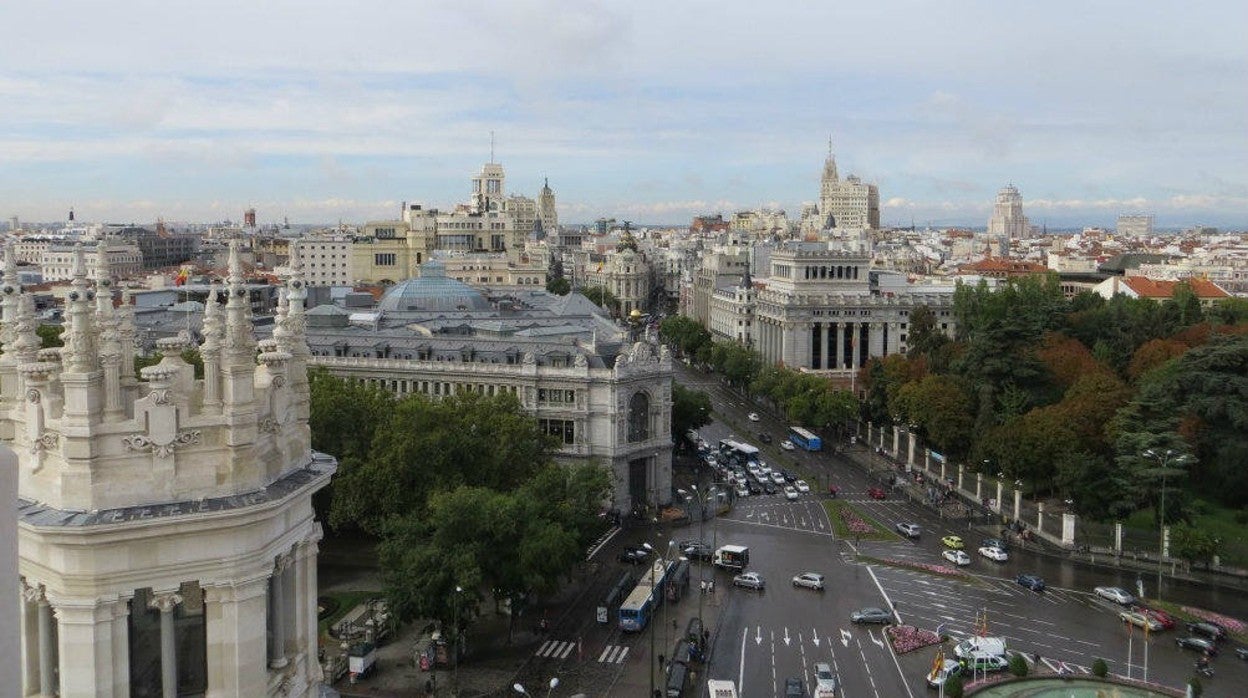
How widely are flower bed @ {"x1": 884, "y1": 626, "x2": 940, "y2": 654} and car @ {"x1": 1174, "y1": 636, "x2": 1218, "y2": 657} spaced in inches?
428

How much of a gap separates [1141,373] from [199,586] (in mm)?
83174

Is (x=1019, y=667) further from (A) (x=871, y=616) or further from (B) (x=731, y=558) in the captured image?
(B) (x=731, y=558)

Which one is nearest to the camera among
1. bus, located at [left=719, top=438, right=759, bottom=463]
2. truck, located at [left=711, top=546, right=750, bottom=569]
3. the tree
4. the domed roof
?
truck, located at [left=711, top=546, right=750, bottom=569]

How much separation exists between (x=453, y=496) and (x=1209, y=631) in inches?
1365

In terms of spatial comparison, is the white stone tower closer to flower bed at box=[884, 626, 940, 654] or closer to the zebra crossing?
the zebra crossing

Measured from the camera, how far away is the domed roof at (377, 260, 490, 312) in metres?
99.5

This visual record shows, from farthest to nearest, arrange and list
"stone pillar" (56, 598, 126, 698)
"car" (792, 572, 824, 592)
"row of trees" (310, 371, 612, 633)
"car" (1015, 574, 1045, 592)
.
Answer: "car" (1015, 574, 1045, 592) < "car" (792, 572, 824, 592) < "row of trees" (310, 371, 612, 633) < "stone pillar" (56, 598, 126, 698)

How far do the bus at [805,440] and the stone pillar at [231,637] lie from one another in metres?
82.1

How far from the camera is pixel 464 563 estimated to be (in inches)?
1757

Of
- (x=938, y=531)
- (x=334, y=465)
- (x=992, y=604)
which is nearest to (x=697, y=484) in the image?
(x=938, y=531)

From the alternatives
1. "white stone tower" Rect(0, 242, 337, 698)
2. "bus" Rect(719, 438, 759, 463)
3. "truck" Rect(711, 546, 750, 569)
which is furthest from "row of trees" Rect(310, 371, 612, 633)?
"white stone tower" Rect(0, 242, 337, 698)

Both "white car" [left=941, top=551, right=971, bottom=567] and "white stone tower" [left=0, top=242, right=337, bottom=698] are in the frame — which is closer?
"white stone tower" [left=0, top=242, right=337, bottom=698]

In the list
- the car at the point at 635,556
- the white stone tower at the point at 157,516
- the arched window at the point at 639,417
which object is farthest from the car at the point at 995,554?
the white stone tower at the point at 157,516

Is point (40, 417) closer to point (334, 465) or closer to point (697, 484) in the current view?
point (334, 465)
